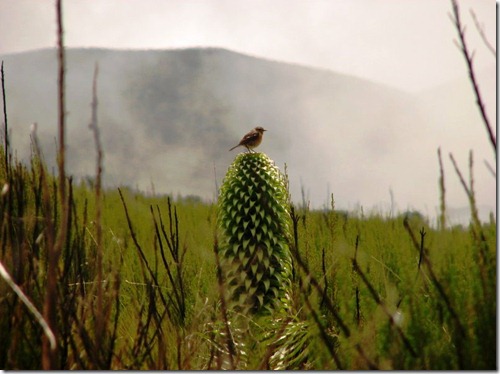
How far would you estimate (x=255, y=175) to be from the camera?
2.28 m

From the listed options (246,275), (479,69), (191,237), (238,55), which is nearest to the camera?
(246,275)

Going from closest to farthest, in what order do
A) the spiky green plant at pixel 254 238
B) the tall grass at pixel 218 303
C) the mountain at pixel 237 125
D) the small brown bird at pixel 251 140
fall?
1. the tall grass at pixel 218 303
2. the spiky green plant at pixel 254 238
3. the small brown bird at pixel 251 140
4. the mountain at pixel 237 125

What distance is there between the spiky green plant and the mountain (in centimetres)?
31

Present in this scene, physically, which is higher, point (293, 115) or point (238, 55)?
point (238, 55)

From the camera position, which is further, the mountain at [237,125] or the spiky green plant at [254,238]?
the mountain at [237,125]

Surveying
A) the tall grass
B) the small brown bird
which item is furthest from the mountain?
the tall grass

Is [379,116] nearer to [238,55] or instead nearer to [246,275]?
[238,55]

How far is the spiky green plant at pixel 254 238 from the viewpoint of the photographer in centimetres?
220

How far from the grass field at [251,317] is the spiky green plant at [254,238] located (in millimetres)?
83

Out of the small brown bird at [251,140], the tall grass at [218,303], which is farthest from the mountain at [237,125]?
the tall grass at [218,303]

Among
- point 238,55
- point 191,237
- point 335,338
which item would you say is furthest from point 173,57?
point 335,338

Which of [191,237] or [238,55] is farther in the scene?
[191,237]

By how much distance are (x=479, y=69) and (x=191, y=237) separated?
157 centimetres

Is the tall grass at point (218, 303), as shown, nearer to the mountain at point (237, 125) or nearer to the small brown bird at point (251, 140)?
the mountain at point (237, 125)
